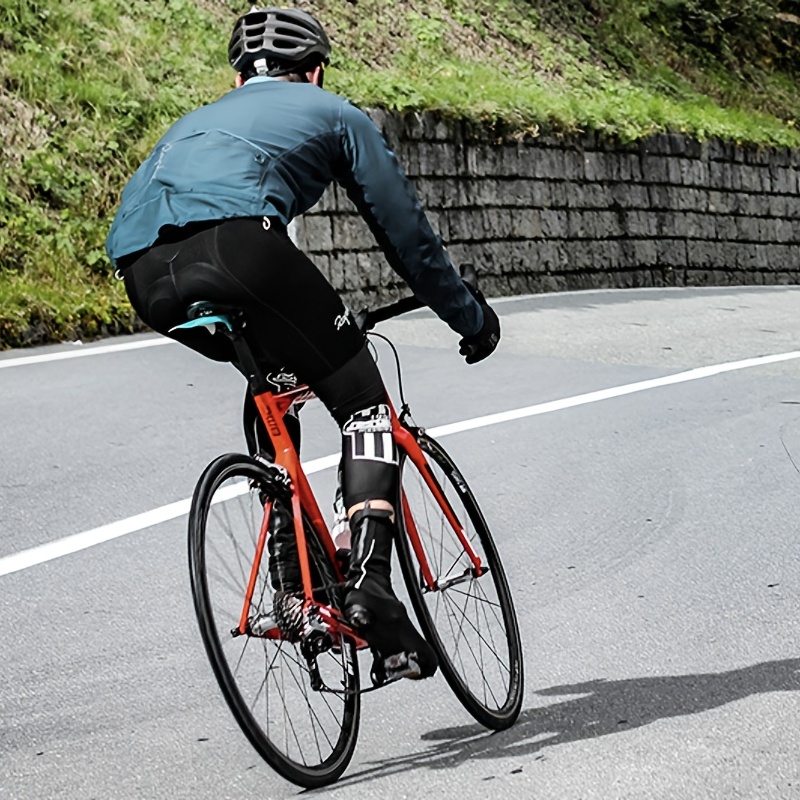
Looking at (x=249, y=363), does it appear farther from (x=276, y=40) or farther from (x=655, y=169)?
(x=655, y=169)

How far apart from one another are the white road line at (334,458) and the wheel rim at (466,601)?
33.0 inches

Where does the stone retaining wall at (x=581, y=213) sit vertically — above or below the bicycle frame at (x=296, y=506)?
below

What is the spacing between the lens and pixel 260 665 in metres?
3.80

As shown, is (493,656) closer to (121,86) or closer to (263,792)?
(263,792)

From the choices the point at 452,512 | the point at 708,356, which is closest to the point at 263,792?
the point at 452,512

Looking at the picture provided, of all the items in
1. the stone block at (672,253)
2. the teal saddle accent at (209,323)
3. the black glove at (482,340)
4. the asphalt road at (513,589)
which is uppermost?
the teal saddle accent at (209,323)

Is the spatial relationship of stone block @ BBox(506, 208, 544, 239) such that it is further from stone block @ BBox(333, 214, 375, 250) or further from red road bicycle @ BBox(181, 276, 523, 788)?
Answer: red road bicycle @ BBox(181, 276, 523, 788)

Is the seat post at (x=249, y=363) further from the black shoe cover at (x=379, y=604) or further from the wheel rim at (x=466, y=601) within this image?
the wheel rim at (x=466, y=601)

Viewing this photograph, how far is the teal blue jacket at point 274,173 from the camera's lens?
3717 millimetres

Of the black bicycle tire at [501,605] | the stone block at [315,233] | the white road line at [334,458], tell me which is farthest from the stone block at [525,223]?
the black bicycle tire at [501,605]

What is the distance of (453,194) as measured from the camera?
16.7 m

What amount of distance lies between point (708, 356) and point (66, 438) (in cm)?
590

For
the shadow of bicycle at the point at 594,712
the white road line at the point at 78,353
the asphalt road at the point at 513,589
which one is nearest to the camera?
the asphalt road at the point at 513,589

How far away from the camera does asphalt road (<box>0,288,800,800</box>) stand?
4066 mm
